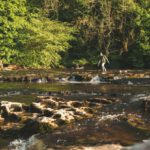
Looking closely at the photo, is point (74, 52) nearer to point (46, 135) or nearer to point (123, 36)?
point (123, 36)

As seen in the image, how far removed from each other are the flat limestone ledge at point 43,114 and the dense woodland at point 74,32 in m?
28.8

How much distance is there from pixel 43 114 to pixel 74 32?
3729 cm

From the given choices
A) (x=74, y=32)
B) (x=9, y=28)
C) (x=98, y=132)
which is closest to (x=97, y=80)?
(x=9, y=28)

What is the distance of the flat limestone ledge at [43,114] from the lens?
54.7 ft

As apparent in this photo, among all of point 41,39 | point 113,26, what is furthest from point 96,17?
point 41,39

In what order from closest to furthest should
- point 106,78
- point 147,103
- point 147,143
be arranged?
point 147,143, point 147,103, point 106,78

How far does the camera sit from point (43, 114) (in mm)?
19500

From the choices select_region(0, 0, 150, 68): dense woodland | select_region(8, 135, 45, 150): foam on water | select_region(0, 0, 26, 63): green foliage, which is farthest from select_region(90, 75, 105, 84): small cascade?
select_region(8, 135, 45, 150): foam on water

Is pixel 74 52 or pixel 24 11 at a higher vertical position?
pixel 24 11

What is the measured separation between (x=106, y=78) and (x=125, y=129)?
2042 cm

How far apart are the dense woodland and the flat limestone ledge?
94.3ft

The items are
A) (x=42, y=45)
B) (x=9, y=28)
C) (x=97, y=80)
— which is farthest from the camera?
(x=9, y=28)

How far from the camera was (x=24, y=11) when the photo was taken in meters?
53.9

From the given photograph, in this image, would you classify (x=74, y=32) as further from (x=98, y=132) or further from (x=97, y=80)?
(x=98, y=132)
